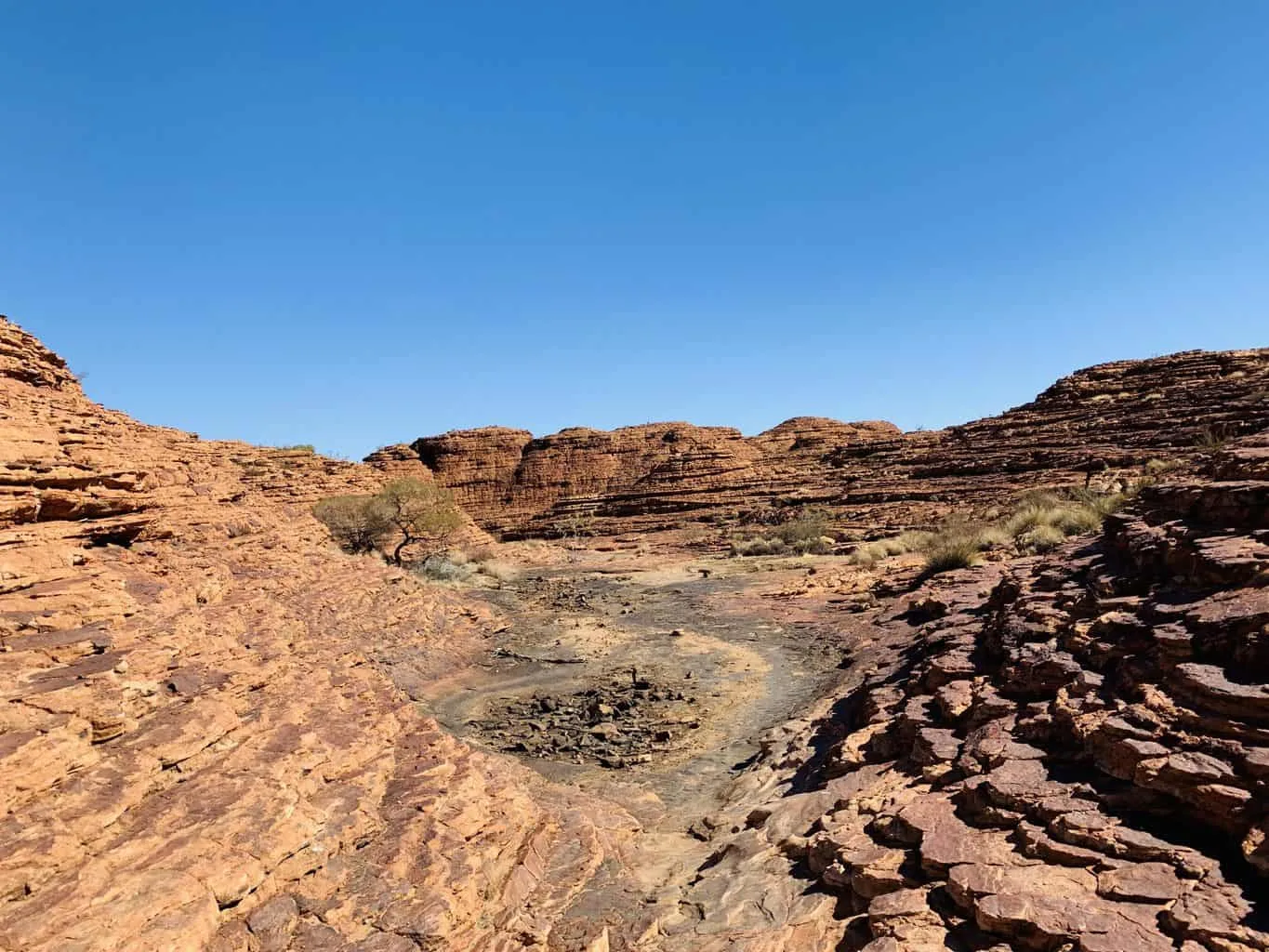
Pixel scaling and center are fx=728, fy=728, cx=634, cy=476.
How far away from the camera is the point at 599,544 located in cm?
4866

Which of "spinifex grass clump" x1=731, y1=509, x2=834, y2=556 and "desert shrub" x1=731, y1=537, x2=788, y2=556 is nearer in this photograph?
"spinifex grass clump" x1=731, y1=509, x2=834, y2=556

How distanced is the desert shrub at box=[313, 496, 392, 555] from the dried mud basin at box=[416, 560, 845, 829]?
1126cm

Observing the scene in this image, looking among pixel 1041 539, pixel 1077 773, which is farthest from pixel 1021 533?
pixel 1077 773

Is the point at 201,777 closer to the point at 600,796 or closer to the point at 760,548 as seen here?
the point at 600,796

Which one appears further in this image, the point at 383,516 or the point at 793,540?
the point at 793,540

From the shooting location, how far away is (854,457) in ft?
173

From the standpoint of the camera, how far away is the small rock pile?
10.9 metres

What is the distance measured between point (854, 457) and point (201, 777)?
167 ft

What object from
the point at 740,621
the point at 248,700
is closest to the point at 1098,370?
the point at 740,621

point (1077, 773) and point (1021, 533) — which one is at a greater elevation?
point (1021, 533)

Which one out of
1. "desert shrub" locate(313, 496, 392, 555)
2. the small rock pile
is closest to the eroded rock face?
the small rock pile

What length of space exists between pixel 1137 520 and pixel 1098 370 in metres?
44.7

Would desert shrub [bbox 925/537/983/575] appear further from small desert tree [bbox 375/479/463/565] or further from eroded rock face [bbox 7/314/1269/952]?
small desert tree [bbox 375/479/463/565]

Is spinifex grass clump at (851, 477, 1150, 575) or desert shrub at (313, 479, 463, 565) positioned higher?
desert shrub at (313, 479, 463, 565)
